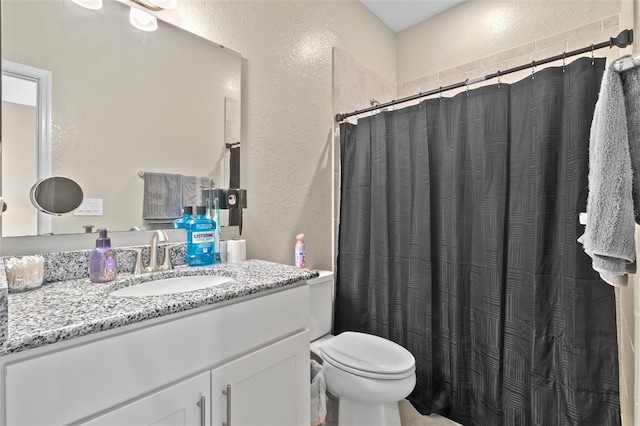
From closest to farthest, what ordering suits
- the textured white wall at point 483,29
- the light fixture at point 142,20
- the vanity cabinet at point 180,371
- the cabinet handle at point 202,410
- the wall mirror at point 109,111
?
the vanity cabinet at point 180,371 < the cabinet handle at point 202,410 < the wall mirror at point 109,111 < the light fixture at point 142,20 < the textured white wall at point 483,29

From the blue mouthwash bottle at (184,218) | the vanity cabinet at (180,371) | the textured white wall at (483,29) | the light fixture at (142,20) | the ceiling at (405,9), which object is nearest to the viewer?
the vanity cabinet at (180,371)

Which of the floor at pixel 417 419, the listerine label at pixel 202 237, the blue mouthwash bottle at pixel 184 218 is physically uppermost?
the blue mouthwash bottle at pixel 184 218

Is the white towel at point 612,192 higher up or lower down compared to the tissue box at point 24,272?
higher up

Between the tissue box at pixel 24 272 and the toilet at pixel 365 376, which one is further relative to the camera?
the toilet at pixel 365 376

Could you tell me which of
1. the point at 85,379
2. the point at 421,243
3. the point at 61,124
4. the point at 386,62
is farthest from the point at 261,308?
the point at 386,62

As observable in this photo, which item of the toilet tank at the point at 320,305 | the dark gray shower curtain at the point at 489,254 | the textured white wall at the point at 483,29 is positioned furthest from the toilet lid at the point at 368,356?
the textured white wall at the point at 483,29

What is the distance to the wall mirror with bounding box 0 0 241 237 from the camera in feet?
3.21

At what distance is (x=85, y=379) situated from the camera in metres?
0.65

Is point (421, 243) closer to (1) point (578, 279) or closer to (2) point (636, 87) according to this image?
(1) point (578, 279)

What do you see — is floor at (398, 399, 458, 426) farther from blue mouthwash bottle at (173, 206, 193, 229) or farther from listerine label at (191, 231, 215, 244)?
blue mouthwash bottle at (173, 206, 193, 229)

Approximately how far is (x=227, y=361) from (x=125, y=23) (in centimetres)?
129

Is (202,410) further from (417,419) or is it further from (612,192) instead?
(417,419)

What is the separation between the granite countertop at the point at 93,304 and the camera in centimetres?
60

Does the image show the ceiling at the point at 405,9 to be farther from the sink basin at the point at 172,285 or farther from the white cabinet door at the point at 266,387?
the white cabinet door at the point at 266,387
